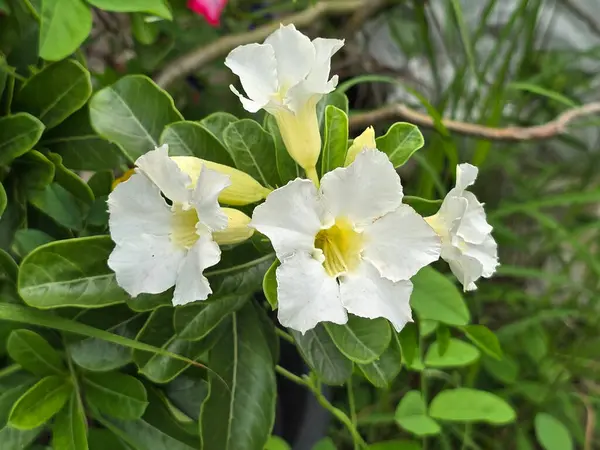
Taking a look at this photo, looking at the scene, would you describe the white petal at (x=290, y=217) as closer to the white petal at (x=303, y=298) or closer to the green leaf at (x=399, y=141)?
the white petal at (x=303, y=298)

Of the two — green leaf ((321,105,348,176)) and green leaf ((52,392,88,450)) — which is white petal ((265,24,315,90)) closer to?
green leaf ((321,105,348,176))

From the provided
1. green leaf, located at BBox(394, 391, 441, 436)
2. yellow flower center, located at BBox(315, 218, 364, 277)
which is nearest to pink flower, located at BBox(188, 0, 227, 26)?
yellow flower center, located at BBox(315, 218, 364, 277)

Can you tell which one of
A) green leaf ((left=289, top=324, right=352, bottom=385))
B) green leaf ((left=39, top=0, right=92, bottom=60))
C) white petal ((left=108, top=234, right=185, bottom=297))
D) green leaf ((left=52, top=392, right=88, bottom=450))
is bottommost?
green leaf ((left=52, top=392, right=88, bottom=450))

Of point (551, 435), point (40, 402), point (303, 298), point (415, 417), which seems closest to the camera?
point (303, 298)

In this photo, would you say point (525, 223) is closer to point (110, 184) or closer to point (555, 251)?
point (555, 251)

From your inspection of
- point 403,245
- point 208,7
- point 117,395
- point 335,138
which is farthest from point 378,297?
point 208,7

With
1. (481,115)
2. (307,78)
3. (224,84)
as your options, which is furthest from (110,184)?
(481,115)

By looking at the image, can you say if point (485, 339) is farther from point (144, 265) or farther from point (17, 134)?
point (17, 134)
